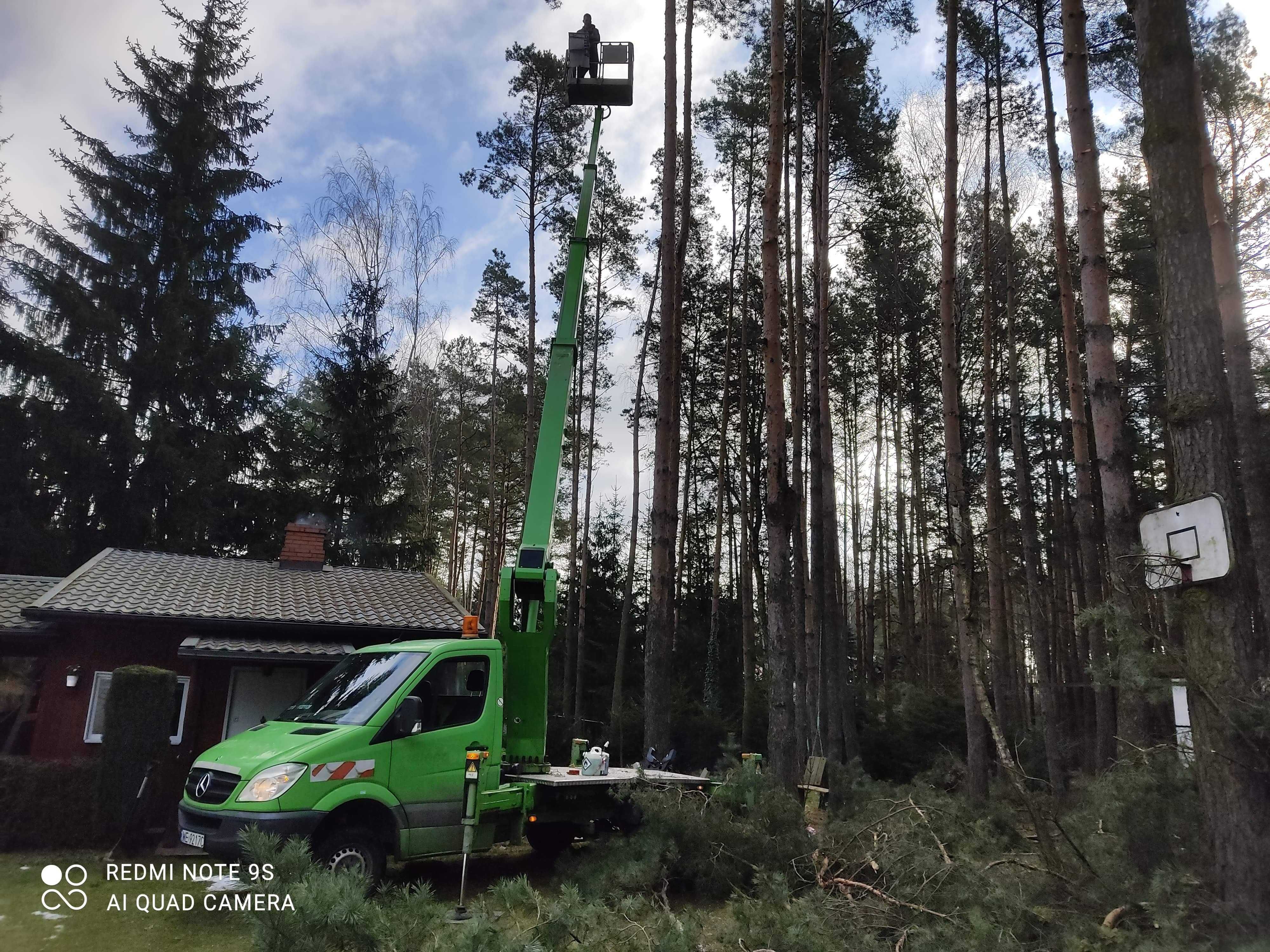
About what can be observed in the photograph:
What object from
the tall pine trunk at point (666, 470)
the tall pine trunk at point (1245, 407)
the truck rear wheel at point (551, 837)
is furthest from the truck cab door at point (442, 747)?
the tall pine trunk at point (1245, 407)

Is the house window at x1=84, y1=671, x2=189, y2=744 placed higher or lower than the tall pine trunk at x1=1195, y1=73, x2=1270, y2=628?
lower

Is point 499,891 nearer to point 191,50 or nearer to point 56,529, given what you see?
point 56,529

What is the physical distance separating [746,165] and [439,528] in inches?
666

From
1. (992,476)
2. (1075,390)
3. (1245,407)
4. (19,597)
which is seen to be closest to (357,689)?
(19,597)

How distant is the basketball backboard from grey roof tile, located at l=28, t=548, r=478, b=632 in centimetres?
993

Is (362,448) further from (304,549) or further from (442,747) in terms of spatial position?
(442,747)

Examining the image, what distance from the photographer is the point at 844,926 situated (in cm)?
486

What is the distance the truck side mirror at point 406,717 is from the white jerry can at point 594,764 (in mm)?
2067

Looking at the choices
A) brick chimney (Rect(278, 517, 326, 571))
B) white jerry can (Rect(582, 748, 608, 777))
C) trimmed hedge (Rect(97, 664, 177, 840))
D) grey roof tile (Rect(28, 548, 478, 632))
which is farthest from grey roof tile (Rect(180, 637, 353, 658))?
white jerry can (Rect(582, 748, 608, 777))

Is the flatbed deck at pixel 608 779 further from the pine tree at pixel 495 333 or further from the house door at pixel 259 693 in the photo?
the pine tree at pixel 495 333

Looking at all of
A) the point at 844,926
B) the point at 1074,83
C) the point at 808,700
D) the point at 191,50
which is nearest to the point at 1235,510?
the point at 844,926

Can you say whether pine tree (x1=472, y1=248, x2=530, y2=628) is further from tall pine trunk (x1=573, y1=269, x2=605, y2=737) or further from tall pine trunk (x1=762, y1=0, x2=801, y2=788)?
tall pine trunk (x1=762, y1=0, x2=801, y2=788)

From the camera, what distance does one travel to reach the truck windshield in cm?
699

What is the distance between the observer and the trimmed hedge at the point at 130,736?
8.58 metres
